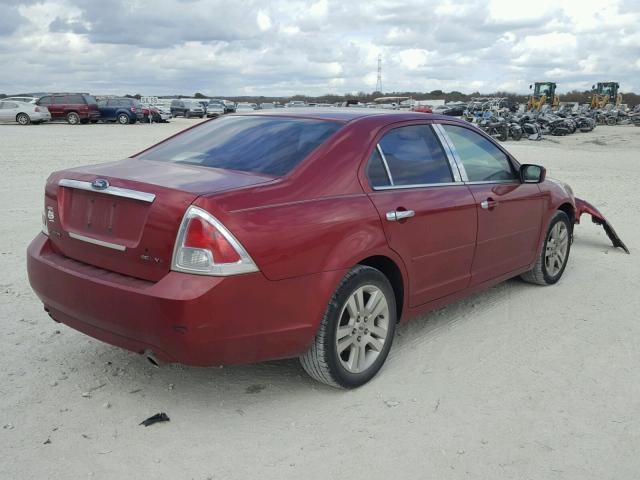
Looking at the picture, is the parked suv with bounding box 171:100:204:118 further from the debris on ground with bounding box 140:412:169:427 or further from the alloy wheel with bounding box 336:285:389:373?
the debris on ground with bounding box 140:412:169:427

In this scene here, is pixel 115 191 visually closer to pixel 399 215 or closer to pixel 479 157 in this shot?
pixel 399 215

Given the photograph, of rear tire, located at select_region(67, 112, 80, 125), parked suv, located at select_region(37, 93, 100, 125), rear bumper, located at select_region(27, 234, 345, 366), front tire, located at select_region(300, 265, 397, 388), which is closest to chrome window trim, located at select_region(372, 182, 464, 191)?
front tire, located at select_region(300, 265, 397, 388)

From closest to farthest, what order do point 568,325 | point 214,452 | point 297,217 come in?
1. point 214,452
2. point 297,217
3. point 568,325

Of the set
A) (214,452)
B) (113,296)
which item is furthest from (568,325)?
(113,296)

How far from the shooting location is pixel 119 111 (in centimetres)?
3744

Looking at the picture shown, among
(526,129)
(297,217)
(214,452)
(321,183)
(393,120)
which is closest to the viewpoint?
(214,452)

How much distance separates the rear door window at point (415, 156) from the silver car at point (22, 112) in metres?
33.7

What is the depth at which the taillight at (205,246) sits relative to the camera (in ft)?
9.97

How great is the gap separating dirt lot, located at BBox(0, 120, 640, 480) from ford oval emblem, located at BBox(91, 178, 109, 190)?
1.18 m

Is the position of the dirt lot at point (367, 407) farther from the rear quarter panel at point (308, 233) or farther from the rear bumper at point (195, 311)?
the rear quarter panel at point (308, 233)

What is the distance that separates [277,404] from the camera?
3.60 metres

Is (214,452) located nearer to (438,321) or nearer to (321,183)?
(321,183)

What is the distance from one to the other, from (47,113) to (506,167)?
1324 inches

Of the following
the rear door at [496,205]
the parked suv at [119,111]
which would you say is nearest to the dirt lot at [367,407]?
the rear door at [496,205]
